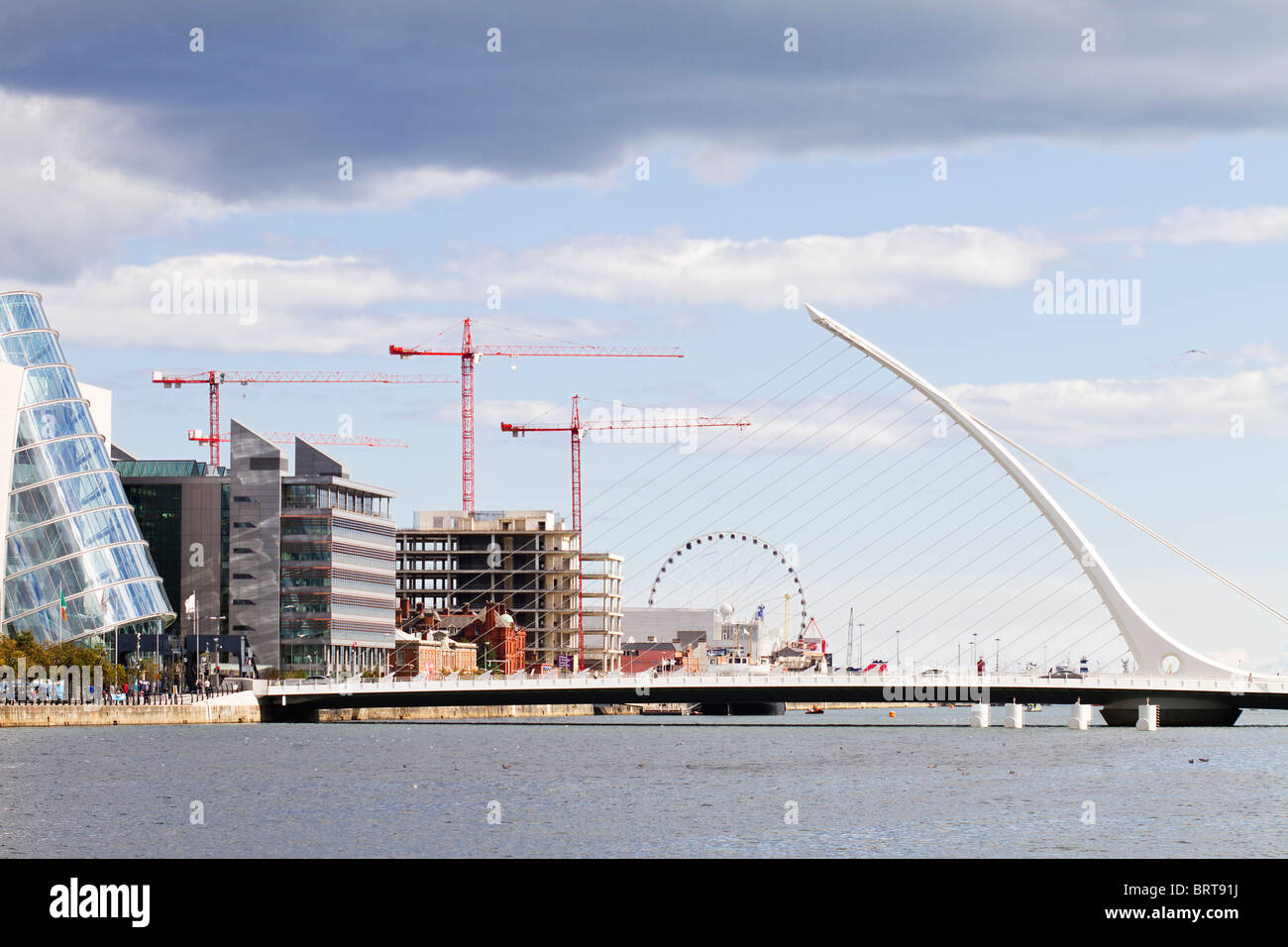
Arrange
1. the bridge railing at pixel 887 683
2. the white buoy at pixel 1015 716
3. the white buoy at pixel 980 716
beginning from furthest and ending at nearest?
the white buoy at pixel 980 716 < the white buoy at pixel 1015 716 < the bridge railing at pixel 887 683

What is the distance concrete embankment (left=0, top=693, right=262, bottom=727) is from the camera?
95.7 metres

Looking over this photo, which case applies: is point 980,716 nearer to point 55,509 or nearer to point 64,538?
point 64,538

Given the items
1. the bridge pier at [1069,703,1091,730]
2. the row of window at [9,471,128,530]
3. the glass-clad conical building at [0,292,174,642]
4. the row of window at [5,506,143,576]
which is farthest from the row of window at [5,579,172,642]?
the bridge pier at [1069,703,1091,730]

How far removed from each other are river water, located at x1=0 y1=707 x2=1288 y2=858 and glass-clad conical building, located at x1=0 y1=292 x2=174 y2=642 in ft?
94.8

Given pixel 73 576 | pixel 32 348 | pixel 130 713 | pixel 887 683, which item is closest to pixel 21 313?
pixel 32 348

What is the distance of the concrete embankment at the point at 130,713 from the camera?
95.7m

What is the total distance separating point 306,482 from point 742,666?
47.8 metres

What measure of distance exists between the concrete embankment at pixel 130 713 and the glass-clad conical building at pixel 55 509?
51.1 ft

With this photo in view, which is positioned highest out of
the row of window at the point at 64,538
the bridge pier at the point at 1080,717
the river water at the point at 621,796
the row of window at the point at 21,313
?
the row of window at the point at 21,313

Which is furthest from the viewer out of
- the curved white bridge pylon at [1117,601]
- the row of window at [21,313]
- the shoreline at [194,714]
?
the row of window at [21,313]

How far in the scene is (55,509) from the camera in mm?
129750

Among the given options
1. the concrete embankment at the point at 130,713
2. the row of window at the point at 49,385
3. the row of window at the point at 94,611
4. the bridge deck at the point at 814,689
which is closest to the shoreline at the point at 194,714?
the concrete embankment at the point at 130,713

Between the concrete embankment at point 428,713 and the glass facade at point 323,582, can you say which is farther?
the glass facade at point 323,582

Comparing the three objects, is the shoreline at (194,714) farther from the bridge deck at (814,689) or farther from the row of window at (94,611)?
the row of window at (94,611)
